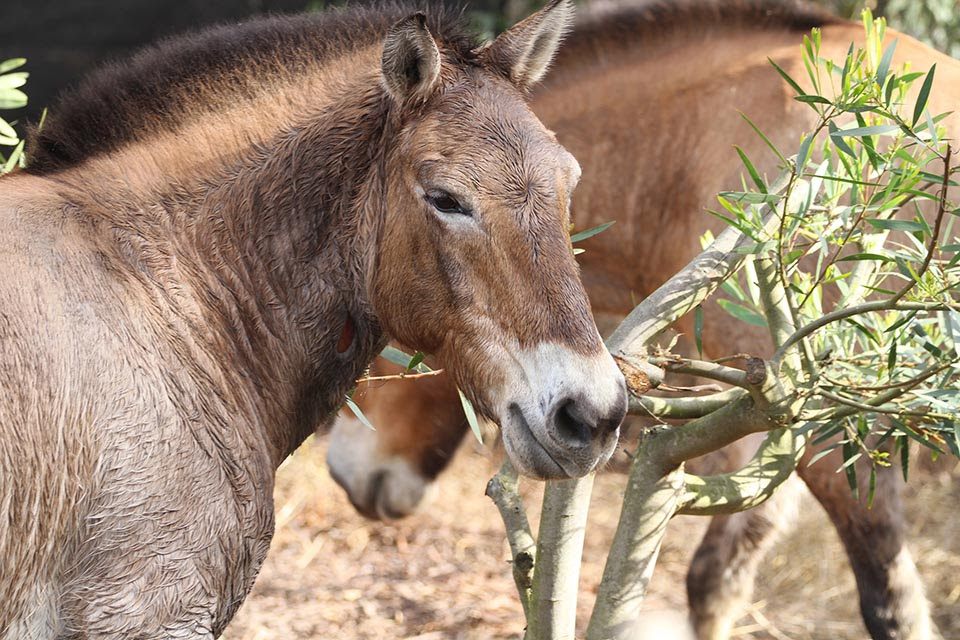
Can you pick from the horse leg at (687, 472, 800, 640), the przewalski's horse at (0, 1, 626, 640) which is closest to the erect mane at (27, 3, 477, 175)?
the przewalski's horse at (0, 1, 626, 640)

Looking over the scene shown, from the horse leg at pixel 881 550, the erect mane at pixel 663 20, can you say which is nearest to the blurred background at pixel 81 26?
the erect mane at pixel 663 20

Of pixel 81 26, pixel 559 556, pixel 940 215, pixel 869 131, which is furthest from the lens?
→ pixel 81 26

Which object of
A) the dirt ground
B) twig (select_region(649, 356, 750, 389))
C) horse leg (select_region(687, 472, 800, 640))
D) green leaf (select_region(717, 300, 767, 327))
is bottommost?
the dirt ground

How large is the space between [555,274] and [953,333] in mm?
808

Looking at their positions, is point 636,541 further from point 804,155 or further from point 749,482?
point 804,155

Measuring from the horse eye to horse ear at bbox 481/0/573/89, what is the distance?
1.29ft

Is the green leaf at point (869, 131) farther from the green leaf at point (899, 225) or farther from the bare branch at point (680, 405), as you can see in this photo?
the bare branch at point (680, 405)

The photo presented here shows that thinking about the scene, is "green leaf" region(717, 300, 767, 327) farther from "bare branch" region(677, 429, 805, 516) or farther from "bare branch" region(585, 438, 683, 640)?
"bare branch" region(585, 438, 683, 640)

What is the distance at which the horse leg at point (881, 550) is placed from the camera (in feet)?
12.0

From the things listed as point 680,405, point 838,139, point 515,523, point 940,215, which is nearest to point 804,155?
point 838,139

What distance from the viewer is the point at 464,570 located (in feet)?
17.2

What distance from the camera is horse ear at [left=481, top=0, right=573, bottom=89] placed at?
2322mm

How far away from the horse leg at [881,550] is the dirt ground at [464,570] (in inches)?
28.8

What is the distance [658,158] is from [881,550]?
5.33 ft
